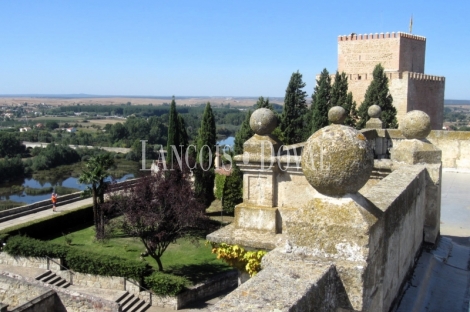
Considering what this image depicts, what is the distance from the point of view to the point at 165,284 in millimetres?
15477

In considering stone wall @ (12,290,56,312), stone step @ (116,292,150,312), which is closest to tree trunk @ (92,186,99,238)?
stone wall @ (12,290,56,312)

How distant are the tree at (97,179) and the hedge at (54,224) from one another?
2224 millimetres

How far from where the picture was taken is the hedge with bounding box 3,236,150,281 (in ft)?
53.1

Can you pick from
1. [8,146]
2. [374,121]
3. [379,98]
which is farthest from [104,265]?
[8,146]

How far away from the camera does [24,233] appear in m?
21.1

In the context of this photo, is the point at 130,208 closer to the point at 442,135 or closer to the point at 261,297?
the point at 442,135

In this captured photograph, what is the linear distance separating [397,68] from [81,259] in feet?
80.2

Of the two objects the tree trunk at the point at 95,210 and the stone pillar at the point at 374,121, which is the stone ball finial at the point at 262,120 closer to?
the stone pillar at the point at 374,121

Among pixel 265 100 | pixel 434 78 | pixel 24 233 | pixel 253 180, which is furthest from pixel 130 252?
pixel 434 78

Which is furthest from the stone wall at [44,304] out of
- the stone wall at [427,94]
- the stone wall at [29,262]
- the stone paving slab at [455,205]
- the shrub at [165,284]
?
the stone wall at [427,94]

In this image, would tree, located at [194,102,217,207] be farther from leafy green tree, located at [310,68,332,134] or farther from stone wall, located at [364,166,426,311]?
stone wall, located at [364,166,426,311]

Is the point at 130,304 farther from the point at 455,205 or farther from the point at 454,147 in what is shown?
the point at 454,147

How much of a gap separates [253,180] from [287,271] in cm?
270

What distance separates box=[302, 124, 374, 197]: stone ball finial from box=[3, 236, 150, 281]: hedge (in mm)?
14004
